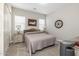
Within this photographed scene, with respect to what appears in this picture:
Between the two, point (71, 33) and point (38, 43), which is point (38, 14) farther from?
point (38, 43)

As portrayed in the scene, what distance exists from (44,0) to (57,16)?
14.4 ft

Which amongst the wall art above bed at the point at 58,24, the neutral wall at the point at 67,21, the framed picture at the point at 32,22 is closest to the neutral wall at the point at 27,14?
the framed picture at the point at 32,22

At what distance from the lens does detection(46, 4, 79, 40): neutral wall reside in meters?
3.82

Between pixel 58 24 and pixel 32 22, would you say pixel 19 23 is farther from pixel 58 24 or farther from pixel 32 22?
pixel 58 24

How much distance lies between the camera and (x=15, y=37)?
4273 mm

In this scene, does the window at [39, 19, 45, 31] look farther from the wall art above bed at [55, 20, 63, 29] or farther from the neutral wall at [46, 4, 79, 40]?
the wall art above bed at [55, 20, 63, 29]

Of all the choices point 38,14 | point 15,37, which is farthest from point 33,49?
point 38,14

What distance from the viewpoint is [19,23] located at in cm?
494

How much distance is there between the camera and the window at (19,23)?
15.6ft

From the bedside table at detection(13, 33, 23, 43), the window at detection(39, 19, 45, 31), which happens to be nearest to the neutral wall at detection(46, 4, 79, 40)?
the window at detection(39, 19, 45, 31)

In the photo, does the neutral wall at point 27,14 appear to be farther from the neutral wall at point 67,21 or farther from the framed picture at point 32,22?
the neutral wall at point 67,21

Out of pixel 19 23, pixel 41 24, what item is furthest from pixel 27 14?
pixel 41 24

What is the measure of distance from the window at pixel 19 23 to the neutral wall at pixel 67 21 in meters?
1.85

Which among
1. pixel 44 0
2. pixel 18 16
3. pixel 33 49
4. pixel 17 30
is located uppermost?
pixel 18 16
